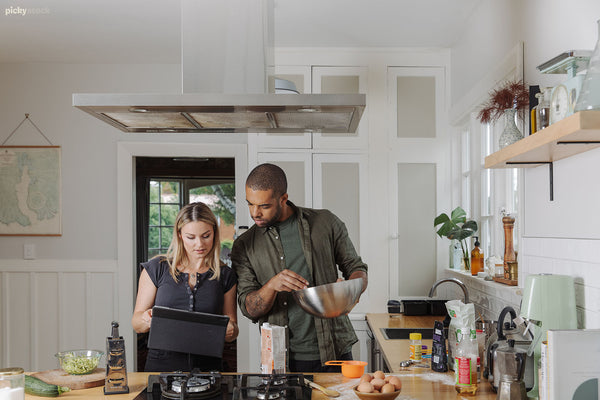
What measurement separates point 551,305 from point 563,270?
196 mm

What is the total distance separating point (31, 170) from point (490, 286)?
3.46 meters

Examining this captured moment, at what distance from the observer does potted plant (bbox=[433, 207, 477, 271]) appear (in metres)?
3.39

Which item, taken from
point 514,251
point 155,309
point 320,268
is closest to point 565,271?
point 514,251

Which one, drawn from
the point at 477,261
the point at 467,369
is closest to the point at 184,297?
the point at 467,369

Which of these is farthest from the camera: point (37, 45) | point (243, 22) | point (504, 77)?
point (37, 45)

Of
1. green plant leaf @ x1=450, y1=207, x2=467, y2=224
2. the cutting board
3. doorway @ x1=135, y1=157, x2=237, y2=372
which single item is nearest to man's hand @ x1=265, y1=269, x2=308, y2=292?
the cutting board

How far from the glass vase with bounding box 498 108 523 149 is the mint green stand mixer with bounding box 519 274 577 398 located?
1.90 feet

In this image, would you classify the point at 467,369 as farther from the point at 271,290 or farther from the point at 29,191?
the point at 29,191

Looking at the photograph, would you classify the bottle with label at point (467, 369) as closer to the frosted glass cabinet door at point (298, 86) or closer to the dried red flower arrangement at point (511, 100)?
the dried red flower arrangement at point (511, 100)

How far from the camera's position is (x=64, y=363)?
2158 mm

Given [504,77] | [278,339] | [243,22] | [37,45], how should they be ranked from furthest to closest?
[37,45] < [504,77] < [243,22] < [278,339]

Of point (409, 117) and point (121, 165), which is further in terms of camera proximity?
point (121, 165)

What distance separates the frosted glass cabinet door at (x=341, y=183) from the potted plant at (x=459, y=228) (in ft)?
2.17

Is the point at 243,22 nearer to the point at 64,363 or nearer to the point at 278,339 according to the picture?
the point at 278,339
